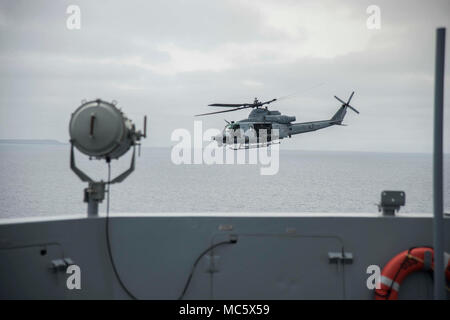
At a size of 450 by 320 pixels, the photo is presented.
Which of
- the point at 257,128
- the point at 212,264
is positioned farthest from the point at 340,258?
the point at 257,128

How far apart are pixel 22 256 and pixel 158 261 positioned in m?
0.90

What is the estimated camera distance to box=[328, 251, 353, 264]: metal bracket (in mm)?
3135

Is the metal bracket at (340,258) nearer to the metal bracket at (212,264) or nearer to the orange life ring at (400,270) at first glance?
the orange life ring at (400,270)

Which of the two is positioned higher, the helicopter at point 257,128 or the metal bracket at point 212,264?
the helicopter at point 257,128

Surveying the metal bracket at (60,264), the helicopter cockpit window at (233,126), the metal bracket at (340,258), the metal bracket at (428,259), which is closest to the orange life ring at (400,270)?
the metal bracket at (428,259)

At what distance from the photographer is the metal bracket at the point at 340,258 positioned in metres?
3.13

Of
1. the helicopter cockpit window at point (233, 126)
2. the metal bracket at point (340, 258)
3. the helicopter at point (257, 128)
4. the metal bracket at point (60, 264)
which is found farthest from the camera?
the helicopter cockpit window at point (233, 126)

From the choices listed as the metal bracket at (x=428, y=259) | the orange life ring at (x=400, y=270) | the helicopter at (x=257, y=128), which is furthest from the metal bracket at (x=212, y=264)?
the helicopter at (x=257, y=128)

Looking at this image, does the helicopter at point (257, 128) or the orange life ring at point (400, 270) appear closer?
the orange life ring at point (400, 270)

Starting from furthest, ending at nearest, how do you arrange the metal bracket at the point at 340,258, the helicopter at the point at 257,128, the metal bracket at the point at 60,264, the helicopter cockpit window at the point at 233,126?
1. the helicopter cockpit window at the point at 233,126
2. the helicopter at the point at 257,128
3. the metal bracket at the point at 340,258
4. the metal bracket at the point at 60,264

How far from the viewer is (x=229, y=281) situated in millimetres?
3189

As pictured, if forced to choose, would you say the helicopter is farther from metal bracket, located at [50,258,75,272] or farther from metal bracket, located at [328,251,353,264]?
metal bracket, located at [50,258,75,272]

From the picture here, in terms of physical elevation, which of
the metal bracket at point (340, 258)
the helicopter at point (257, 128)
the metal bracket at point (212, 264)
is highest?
the helicopter at point (257, 128)
